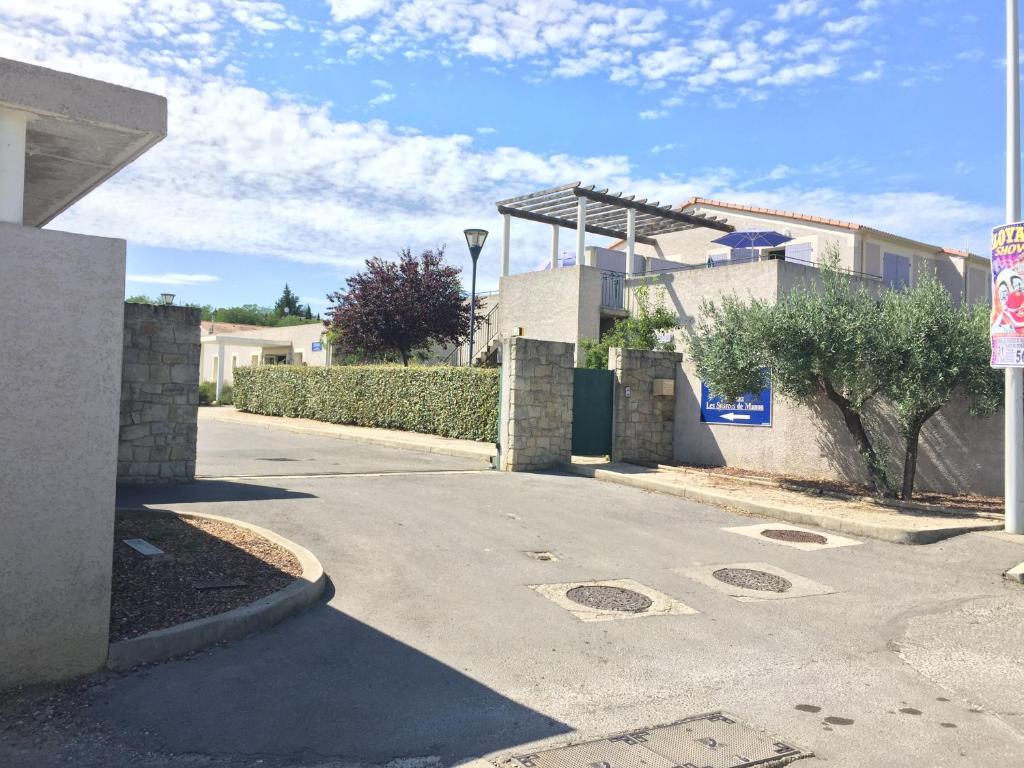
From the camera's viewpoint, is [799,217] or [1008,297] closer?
[1008,297]

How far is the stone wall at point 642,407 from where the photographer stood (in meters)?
15.9

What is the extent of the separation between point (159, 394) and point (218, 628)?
272 inches

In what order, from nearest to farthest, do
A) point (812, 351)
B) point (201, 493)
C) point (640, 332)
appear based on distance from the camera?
point (201, 493) → point (812, 351) → point (640, 332)

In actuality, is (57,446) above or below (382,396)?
below

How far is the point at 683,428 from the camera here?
16.5m

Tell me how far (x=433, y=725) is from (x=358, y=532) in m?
4.76

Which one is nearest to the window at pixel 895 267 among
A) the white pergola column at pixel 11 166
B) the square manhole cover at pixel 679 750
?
the square manhole cover at pixel 679 750

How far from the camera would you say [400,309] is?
1097 inches

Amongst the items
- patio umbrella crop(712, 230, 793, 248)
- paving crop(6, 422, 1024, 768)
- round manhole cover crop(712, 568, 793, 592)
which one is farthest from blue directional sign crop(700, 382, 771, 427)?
patio umbrella crop(712, 230, 793, 248)

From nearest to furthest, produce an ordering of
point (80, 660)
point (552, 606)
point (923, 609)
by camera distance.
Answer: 1. point (80, 660)
2. point (552, 606)
3. point (923, 609)

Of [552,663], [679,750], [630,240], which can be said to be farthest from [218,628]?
[630,240]

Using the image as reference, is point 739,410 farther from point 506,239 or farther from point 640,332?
point 506,239

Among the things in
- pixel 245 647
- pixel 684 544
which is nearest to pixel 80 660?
pixel 245 647

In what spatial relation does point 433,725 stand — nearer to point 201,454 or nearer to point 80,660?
point 80,660
